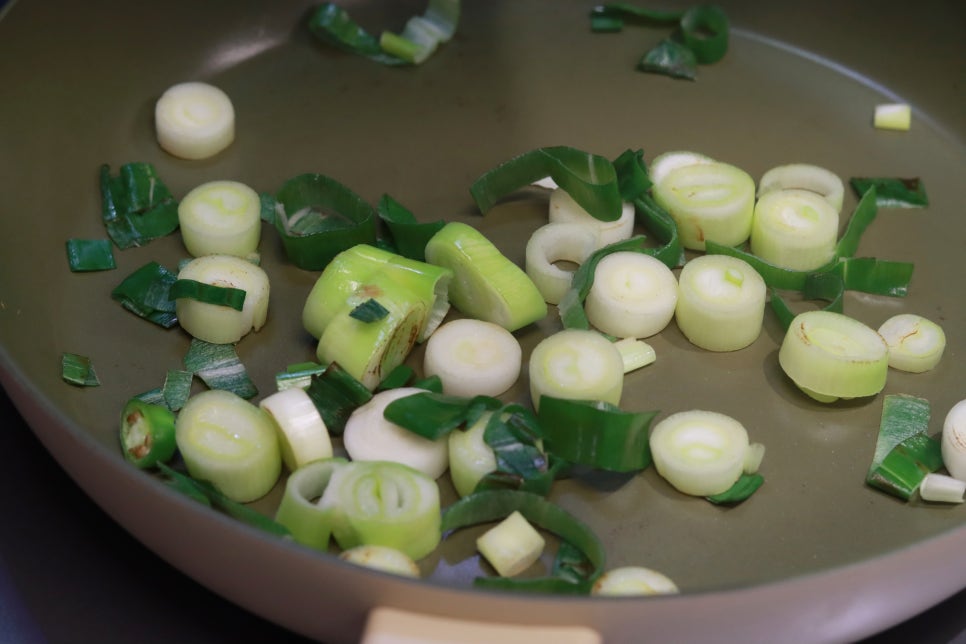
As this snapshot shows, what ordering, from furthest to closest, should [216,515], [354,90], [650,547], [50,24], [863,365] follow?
[354,90]
[50,24]
[863,365]
[650,547]
[216,515]

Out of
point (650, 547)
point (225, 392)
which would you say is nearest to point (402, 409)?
point (225, 392)

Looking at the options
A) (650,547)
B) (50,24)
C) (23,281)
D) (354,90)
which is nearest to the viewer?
(650,547)

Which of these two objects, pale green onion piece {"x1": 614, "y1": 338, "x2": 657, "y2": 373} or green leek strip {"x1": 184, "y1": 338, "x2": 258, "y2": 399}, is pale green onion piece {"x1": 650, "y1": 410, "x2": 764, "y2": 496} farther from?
green leek strip {"x1": 184, "y1": 338, "x2": 258, "y2": 399}

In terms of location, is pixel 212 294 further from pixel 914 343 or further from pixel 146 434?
pixel 914 343

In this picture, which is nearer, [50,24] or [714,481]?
[714,481]

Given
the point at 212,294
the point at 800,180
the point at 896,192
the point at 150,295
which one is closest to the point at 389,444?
the point at 212,294

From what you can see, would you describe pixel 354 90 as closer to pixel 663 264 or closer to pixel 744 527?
pixel 663 264

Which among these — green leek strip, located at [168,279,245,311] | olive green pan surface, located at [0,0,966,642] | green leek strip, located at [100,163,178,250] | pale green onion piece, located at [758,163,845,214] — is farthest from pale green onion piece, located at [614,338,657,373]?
green leek strip, located at [100,163,178,250]
